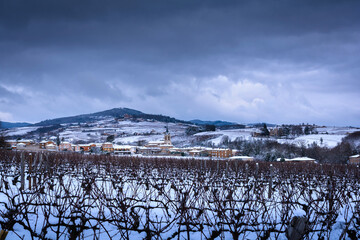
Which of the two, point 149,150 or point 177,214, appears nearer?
point 177,214

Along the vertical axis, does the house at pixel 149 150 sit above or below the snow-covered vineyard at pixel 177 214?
below

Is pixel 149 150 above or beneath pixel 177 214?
beneath

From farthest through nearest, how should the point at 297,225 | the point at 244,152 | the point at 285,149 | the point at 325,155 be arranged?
1. the point at 285,149
2. the point at 244,152
3. the point at 325,155
4. the point at 297,225

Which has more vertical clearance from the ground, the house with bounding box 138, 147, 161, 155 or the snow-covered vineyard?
the snow-covered vineyard

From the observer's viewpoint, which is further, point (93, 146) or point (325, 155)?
point (93, 146)

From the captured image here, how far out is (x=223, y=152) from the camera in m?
64.8

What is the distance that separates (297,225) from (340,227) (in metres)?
3.56

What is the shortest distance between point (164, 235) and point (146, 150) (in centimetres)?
6978

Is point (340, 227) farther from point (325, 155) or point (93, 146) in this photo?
point (93, 146)

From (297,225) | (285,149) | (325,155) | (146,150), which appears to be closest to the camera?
(297,225)

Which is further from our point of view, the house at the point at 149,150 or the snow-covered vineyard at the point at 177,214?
the house at the point at 149,150

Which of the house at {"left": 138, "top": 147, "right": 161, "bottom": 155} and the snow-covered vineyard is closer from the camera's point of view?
the snow-covered vineyard

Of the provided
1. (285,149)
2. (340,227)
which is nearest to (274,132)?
(285,149)

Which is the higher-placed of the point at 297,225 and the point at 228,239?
the point at 297,225
